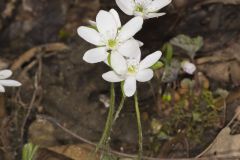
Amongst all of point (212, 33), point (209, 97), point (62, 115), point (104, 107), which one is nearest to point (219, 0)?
point (212, 33)

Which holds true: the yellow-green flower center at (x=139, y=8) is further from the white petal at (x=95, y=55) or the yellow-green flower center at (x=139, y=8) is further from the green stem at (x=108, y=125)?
the green stem at (x=108, y=125)

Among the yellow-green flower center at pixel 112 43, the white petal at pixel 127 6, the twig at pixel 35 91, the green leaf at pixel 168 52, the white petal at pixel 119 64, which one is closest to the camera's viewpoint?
the white petal at pixel 119 64

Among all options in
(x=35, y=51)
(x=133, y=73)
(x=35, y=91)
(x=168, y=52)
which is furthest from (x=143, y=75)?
(x=35, y=51)

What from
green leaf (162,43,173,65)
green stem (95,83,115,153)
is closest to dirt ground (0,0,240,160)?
green leaf (162,43,173,65)

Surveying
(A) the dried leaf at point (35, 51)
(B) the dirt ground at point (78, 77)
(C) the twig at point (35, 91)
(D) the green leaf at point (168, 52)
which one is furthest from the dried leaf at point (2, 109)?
(D) the green leaf at point (168, 52)

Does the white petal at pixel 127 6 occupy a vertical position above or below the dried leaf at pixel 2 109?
above

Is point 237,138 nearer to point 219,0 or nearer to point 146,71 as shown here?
point 146,71
